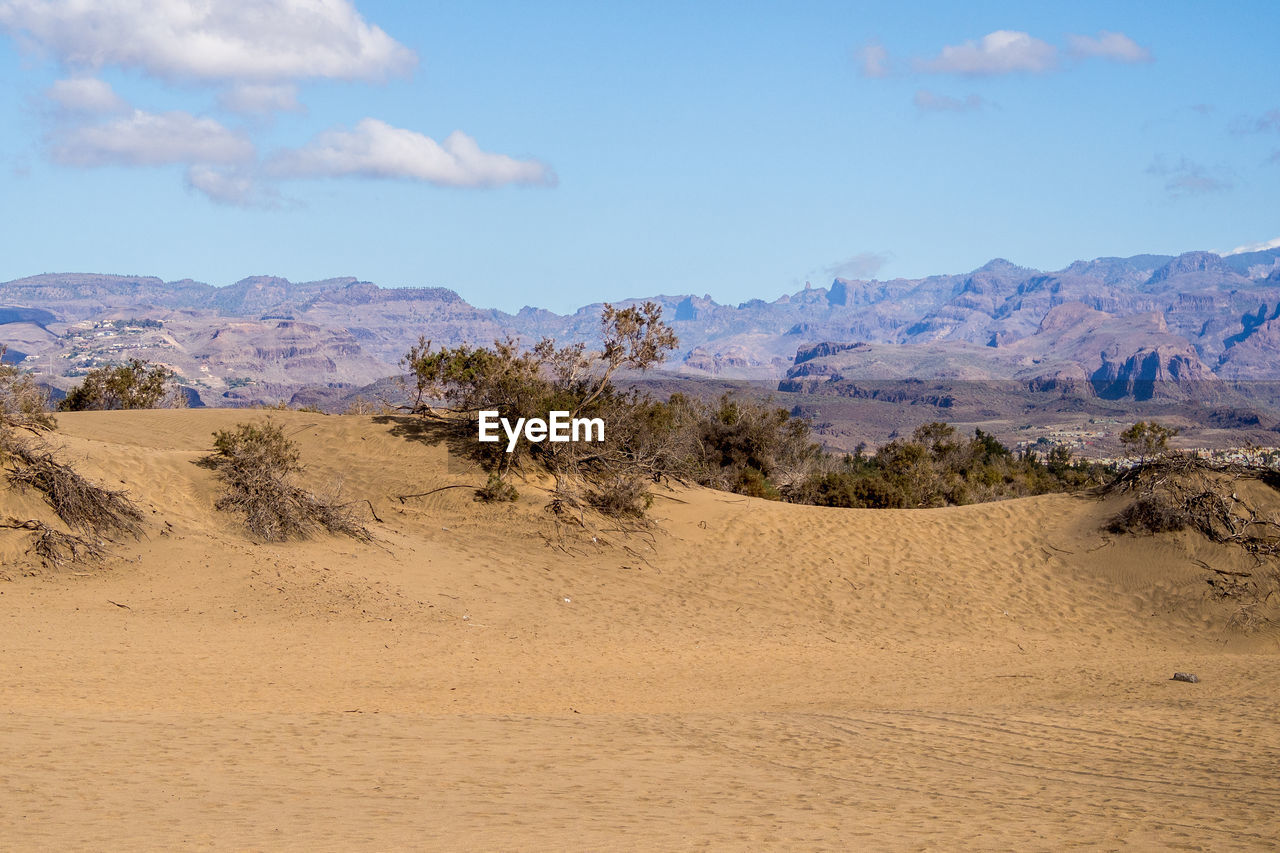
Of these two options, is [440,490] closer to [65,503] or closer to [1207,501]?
[65,503]

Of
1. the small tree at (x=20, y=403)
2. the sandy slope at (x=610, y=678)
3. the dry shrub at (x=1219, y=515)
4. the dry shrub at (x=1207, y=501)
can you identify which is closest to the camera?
the sandy slope at (x=610, y=678)

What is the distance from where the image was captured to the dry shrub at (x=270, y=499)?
60.9ft

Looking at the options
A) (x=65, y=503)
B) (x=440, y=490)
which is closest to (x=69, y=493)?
(x=65, y=503)

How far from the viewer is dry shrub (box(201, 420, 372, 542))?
18.6 m

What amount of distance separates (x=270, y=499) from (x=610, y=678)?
9.06 m

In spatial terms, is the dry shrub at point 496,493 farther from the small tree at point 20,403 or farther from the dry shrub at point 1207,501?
the dry shrub at point 1207,501

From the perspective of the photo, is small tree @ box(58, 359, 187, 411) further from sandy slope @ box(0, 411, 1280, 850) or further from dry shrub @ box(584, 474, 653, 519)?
dry shrub @ box(584, 474, 653, 519)

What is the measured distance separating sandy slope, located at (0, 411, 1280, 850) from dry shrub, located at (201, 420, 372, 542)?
1.34ft

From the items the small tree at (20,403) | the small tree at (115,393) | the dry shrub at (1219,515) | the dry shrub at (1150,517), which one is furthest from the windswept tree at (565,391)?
the small tree at (115,393)

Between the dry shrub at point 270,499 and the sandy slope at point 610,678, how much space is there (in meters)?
0.41

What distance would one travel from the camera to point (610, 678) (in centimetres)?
1323

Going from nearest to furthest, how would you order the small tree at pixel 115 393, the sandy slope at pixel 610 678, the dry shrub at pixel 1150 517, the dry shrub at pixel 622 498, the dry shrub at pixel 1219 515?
the sandy slope at pixel 610 678 < the dry shrub at pixel 1219 515 < the dry shrub at pixel 1150 517 < the dry shrub at pixel 622 498 < the small tree at pixel 115 393

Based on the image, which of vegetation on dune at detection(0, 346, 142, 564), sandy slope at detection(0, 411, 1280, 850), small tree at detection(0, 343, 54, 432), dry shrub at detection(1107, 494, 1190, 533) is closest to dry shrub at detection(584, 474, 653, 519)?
sandy slope at detection(0, 411, 1280, 850)

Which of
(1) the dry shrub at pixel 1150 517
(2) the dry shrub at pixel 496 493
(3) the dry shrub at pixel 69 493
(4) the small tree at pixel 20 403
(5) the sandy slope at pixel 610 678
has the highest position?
(4) the small tree at pixel 20 403
